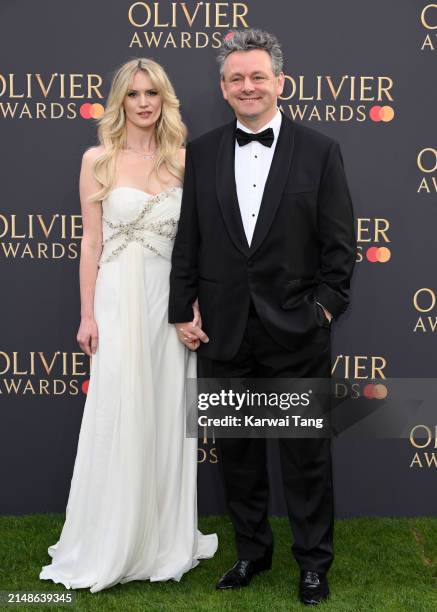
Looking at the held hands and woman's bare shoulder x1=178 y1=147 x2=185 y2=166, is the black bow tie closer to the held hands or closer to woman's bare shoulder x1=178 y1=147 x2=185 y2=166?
woman's bare shoulder x1=178 y1=147 x2=185 y2=166

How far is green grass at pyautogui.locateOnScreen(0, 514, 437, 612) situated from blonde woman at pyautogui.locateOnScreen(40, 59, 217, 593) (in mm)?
90

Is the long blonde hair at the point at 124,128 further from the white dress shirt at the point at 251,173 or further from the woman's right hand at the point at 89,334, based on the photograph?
the woman's right hand at the point at 89,334

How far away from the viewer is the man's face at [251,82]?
2.72m

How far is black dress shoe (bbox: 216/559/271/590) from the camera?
302 centimetres

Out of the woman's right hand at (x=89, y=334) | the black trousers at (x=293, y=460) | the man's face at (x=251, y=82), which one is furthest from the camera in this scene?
the woman's right hand at (x=89, y=334)

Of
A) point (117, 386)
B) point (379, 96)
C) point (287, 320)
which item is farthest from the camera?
point (379, 96)

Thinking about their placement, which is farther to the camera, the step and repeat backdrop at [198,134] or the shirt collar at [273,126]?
the step and repeat backdrop at [198,134]

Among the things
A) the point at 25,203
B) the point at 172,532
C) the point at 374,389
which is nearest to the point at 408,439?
the point at 374,389

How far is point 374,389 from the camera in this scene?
3.71 m

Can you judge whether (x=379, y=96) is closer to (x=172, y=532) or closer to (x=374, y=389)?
(x=374, y=389)

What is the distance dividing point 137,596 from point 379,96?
7.88 ft

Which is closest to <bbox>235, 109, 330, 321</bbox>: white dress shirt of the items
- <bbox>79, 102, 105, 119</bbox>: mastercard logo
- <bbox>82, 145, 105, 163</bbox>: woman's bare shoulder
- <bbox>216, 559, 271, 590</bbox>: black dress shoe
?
<bbox>82, 145, 105, 163</bbox>: woman's bare shoulder

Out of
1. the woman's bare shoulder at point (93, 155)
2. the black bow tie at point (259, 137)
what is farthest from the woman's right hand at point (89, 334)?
the black bow tie at point (259, 137)

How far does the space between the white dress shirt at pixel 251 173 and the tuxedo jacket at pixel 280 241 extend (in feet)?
0.10
